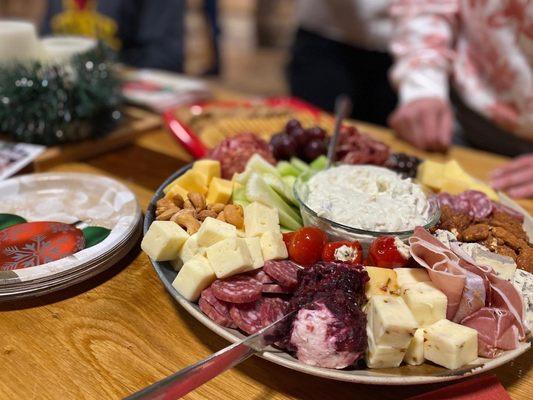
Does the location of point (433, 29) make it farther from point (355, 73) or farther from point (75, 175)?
point (75, 175)

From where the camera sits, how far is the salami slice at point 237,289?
705 millimetres

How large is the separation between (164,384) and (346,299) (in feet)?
0.81

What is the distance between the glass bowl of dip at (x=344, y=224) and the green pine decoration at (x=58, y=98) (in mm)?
683

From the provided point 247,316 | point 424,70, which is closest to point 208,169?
point 247,316

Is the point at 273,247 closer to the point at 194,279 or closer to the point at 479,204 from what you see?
the point at 194,279

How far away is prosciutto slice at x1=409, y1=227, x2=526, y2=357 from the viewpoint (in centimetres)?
69

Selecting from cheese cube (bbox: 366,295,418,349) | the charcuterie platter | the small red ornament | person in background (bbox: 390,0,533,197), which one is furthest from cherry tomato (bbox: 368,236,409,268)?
person in background (bbox: 390,0,533,197)

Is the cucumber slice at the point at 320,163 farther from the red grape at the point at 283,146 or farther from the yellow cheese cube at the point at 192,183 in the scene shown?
the yellow cheese cube at the point at 192,183

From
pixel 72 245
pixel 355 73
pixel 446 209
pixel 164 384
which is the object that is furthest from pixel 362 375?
pixel 355 73

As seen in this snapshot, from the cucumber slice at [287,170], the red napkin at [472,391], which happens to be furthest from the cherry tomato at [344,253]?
the cucumber slice at [287,170]

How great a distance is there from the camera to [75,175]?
3.53 ft

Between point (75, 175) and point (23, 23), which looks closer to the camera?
point (75, 175)

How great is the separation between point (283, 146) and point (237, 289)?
501 millimetres

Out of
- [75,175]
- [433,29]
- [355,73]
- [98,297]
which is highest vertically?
[433,29]
